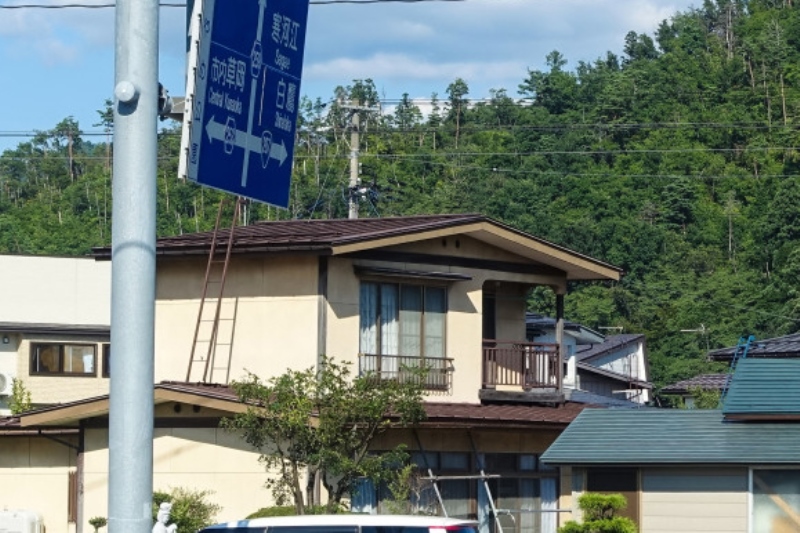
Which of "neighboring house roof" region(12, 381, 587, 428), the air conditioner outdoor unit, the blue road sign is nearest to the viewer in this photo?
the blue road sign

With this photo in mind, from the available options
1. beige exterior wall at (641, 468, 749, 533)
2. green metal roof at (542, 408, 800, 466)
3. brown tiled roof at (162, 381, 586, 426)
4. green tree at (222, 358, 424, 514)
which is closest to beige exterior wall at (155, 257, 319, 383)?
brown tiled roof at (162, 381, 586, 426)

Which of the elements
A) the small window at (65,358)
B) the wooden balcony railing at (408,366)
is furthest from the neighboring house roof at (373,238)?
the small window at (65,358)

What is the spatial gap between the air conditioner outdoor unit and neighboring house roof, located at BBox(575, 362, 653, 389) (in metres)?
20.5

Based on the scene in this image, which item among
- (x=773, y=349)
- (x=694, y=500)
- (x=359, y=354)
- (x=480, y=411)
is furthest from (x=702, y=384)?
(x=694, y=500)

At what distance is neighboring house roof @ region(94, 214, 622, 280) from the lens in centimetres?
2641

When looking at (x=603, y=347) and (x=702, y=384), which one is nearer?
(x=702, y=384)

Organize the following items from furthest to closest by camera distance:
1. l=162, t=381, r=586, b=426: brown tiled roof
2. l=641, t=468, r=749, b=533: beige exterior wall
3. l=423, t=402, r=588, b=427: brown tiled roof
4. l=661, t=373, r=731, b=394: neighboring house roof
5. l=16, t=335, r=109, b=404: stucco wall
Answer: l=16, t=335, r=109, b=404: stucco wall
l=661, t=373, r=731, b=394: neighboring house roof
l=423, t=402, r=588, b=427: brown tiled roof
l=162, t=381, r=586, b=426: brown tiled roof
l=641, t=468, r=749, b=533: beige exterior wall

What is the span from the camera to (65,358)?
144 ft

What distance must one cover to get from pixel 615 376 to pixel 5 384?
2302 cm

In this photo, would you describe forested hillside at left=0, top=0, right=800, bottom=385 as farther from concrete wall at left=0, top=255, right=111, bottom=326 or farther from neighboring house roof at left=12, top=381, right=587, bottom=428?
neighboring house roof at left=12, top=381, right=587, bottom=428

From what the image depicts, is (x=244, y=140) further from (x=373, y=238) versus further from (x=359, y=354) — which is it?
(x=359, y=354)

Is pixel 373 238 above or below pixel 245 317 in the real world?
above

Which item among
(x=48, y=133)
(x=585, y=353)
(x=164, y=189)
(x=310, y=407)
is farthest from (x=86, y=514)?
(x=48, y=133)

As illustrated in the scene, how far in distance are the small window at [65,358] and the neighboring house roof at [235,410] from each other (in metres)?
16.5
